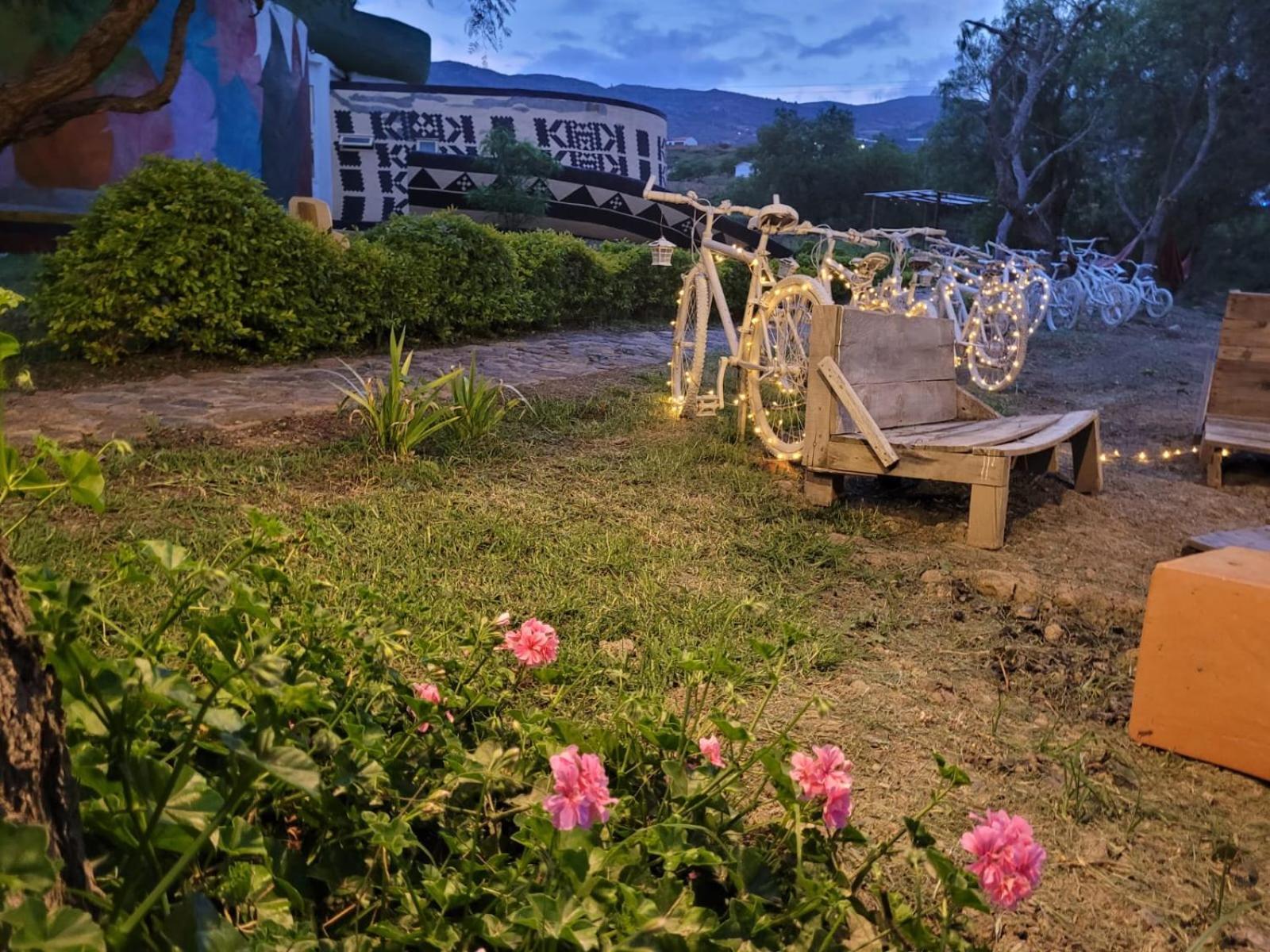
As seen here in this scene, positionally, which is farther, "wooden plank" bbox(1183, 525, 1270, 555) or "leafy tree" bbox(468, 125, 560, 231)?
"leafy tree" bbox(468, 125, 560, 231)

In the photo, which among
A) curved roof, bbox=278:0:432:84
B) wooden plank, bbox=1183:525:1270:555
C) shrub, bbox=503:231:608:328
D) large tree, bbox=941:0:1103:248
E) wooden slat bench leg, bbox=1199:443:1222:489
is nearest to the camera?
wooden plank, bbox=1183:525:1270:555

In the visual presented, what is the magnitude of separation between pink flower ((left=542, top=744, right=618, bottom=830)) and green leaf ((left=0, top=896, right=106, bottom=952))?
46 centimetres

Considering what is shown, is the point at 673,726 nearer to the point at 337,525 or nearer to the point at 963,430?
the point at 337,525

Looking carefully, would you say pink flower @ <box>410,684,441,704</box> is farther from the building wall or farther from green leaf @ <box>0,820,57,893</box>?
the building wall

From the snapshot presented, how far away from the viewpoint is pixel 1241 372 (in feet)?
15.4

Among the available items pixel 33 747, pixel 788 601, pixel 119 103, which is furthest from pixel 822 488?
pixel 119 103

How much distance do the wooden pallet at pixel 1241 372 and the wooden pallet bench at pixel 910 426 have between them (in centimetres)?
130

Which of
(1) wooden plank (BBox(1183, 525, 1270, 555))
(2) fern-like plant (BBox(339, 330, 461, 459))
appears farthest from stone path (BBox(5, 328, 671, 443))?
(1) wooden plank (BBox(1183, 525, 1270, 555))

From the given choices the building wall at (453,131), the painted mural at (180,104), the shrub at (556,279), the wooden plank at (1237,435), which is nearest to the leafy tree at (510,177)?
the building wall at (453,131)

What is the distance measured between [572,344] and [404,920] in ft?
23.7

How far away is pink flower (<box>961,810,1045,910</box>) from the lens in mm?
1011

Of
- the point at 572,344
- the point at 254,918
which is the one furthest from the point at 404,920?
the point at 572,344

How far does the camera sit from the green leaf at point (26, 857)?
2.01 feet

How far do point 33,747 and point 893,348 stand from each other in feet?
11.7
